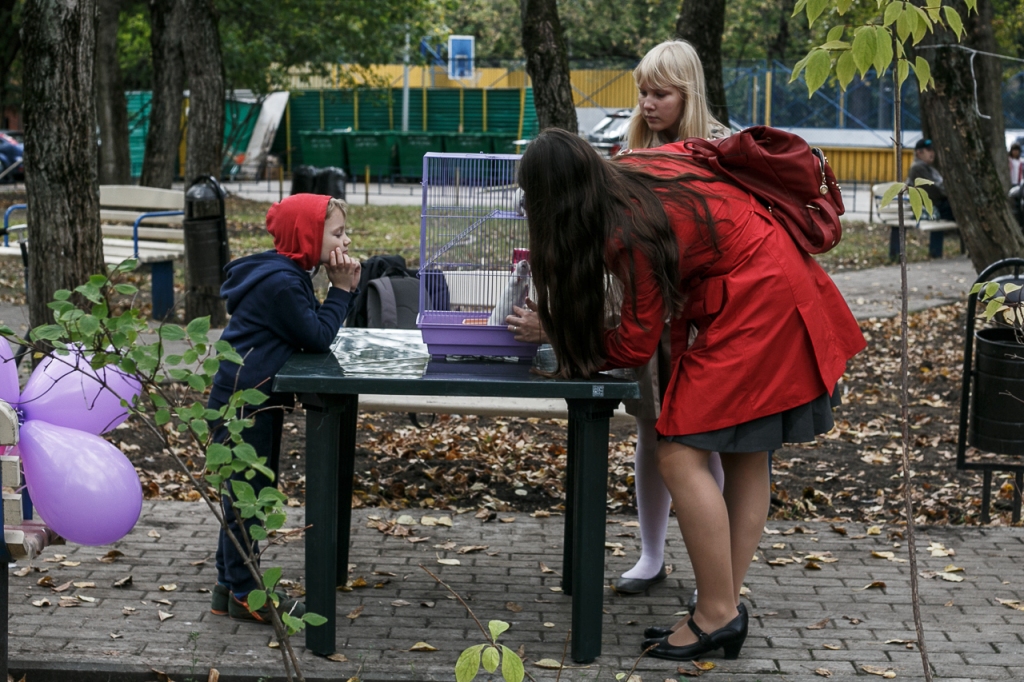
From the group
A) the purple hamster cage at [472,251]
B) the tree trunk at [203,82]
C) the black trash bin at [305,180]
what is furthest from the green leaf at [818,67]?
the black trash bin at [305,180]

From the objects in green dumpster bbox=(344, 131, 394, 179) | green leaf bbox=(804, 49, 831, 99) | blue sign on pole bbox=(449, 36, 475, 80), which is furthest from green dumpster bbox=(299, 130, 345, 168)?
green leaf bbox=(804, 49, 831, 99)

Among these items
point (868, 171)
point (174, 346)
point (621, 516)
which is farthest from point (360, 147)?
point (621, 516)

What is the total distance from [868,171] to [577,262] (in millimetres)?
28874

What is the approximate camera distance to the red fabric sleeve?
335 cm

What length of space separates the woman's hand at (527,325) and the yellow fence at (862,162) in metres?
27.8

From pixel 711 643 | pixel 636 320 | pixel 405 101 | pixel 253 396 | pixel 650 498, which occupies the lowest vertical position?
pixel 711 643

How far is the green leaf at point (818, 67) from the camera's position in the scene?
262 cm

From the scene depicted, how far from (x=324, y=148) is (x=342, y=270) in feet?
101

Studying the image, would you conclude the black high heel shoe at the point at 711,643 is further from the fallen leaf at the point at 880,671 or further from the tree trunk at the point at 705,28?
the tree trunk at the point at 705,28

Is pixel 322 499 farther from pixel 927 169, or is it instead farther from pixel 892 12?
pixel 927 169

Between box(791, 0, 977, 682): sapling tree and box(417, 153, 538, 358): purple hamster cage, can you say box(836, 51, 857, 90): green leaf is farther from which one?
box(417, 153, 538, 358): purple hamster cage

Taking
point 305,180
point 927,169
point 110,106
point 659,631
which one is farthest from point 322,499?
point 110,106

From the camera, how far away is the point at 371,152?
32.8 metres

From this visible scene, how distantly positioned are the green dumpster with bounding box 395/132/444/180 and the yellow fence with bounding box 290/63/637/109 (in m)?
1.74
